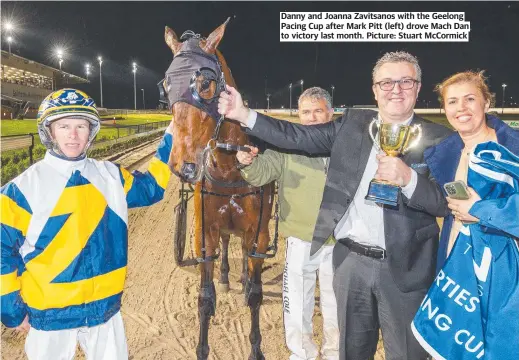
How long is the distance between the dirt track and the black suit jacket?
1772 millimetres

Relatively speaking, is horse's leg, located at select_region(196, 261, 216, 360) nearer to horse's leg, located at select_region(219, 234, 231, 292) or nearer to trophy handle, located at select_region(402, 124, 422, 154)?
horse's leg, located at select_region(219, 234, 231, 292)

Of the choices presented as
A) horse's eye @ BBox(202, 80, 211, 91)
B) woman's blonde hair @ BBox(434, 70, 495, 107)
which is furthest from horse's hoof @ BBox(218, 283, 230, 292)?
woman's blonde hair @ BBox(434, 70, 495, 107)

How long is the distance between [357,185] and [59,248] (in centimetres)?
158

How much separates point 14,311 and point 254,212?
182 cm

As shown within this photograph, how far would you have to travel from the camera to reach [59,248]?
5.85 feet

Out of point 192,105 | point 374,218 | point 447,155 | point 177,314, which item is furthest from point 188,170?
point 177,314

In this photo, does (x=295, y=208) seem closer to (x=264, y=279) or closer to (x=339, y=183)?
(x=339, y=183)

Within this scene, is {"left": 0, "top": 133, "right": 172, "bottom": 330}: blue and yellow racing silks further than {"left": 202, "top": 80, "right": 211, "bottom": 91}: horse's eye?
No

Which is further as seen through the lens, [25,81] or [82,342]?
[25,81]

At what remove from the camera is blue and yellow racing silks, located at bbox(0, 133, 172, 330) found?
171cm

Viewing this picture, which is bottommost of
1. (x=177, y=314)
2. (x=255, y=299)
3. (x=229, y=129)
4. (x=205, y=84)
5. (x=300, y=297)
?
(x=177, y=314)

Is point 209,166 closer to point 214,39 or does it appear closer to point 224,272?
point 214,39

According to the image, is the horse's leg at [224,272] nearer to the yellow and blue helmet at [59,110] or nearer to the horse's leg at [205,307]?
the horse's leg at [205,307]

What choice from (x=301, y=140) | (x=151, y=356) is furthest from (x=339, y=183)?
(x=151, y=356)
